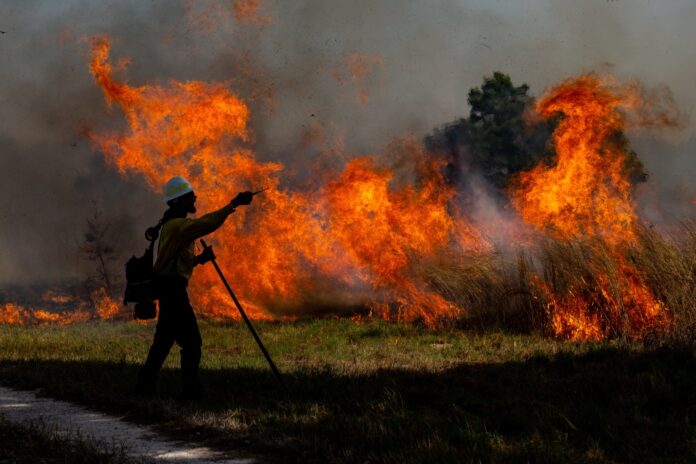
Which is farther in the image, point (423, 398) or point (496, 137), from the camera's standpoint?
point (496, 137)

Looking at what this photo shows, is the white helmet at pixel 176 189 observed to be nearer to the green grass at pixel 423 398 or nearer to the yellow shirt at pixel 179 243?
the yellow shirt at pixel 179 243

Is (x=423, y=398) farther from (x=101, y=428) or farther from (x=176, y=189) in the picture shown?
(x=176, y=189)

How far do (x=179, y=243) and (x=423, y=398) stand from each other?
117 inches

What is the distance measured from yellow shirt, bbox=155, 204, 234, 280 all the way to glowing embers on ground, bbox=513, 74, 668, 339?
6678 millimetres

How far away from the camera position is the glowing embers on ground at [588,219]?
40.2 feet

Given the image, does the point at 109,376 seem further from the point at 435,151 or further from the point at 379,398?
the point at 435,151

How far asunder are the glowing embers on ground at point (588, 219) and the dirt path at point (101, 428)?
7424mm

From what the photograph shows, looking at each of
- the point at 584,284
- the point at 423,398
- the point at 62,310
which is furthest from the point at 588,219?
the point at 62,310

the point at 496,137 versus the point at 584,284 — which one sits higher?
the point at 496,137

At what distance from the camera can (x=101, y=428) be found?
7.70m

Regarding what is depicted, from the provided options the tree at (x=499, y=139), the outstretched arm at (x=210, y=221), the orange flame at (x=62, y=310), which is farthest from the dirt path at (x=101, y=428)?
the tree at (x=499, y=139)

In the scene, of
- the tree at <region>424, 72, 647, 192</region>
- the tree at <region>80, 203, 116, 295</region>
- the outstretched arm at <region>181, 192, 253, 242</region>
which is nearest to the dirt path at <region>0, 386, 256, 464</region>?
the outstretched arm at <region>181, 192, 253, 242</region>

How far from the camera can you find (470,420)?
720 cm

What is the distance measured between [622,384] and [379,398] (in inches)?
99.8
